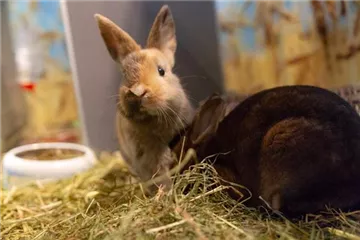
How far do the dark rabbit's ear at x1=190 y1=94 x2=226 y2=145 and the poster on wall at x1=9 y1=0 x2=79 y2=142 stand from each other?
3.86ft

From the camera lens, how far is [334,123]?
1607 millimetres

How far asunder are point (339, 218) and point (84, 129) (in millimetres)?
1529

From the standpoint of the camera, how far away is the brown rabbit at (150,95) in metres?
1.81

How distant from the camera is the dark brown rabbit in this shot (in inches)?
62.1

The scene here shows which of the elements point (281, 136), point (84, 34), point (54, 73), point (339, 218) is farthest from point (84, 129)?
point (339, 218)

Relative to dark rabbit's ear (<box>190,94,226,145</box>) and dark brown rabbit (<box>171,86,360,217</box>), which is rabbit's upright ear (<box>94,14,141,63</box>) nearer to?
dark rabbit's ear (<box>190,94,226,145</box>)

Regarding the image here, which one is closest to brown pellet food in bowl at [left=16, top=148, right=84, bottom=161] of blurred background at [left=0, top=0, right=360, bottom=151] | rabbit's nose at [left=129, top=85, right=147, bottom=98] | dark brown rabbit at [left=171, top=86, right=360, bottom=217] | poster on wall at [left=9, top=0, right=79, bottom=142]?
blurred background at [left=0, top=0, right=360, bottom=151]

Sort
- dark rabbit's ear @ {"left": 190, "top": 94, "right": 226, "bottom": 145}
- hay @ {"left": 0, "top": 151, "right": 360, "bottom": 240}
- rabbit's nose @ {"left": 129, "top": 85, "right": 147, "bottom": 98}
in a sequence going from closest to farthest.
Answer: hay @ {"left": 0, "top": 151, "right": 360, "bottom": 240}, rabbit's nose @ {"left": 129, "top": 85, "right": 147, "bottom": 98}, dark rabbit's ear @ {"left": 190, "top": 94, "right": 226, "bottom": 145}

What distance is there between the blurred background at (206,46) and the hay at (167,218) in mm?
585

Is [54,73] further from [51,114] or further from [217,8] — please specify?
[217,8]

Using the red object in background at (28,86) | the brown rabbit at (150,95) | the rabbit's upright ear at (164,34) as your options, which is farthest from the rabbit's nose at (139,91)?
the red object in background at (28,86)

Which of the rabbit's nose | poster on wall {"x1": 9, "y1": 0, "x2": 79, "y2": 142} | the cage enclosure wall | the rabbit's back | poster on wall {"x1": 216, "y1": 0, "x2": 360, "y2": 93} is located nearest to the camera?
the rabbit's back

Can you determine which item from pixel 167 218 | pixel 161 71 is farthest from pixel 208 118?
pixel 167 218

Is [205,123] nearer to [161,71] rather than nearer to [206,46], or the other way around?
[161,71]
